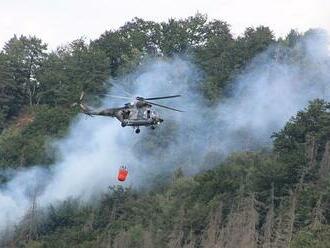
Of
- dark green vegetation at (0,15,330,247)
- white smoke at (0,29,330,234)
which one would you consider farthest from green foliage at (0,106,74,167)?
white smoke at (0,29,330,234)

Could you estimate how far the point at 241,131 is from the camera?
8312cm

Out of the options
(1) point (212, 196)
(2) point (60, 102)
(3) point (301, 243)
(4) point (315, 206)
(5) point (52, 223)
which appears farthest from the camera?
(2) point (60, 102)

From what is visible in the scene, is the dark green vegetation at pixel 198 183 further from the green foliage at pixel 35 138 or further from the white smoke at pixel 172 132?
the white smoke at pixel 172 132

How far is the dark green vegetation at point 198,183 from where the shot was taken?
72812mm

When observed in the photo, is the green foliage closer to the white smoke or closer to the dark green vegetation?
the dark green vegetation

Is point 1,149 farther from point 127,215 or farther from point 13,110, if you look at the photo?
point 13,110

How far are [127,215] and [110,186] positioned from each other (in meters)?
3.75

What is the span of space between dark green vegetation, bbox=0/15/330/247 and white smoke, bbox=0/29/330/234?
4.52 feet

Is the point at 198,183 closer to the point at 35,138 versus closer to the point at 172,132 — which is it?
the point at 172,132

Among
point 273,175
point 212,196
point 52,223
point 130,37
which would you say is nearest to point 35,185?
point 52,223

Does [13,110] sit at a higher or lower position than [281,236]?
higher

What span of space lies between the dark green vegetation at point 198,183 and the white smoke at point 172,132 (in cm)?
138

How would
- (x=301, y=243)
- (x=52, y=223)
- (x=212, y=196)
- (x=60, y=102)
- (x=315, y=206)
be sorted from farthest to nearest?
(x=60, y=102) < (x=52, y=223) < (x=212, y=196) < (x=315, y=206) < (x=301, y=243)

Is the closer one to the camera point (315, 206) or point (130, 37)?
point (315, 206)
